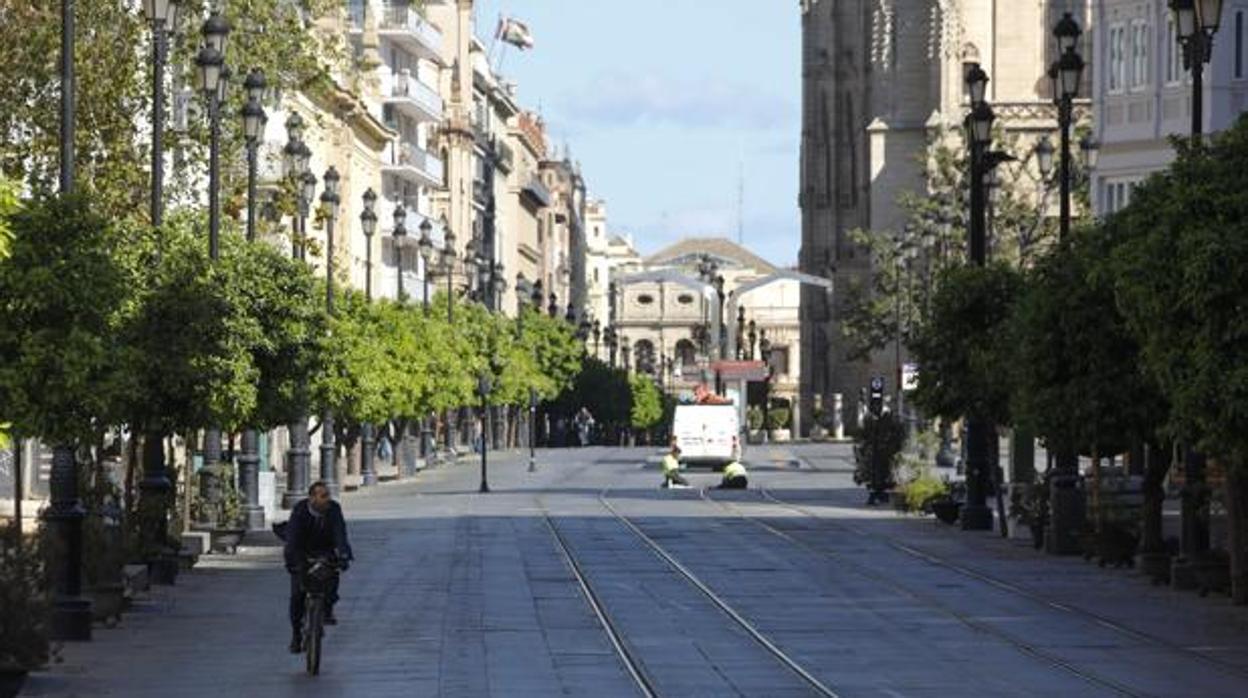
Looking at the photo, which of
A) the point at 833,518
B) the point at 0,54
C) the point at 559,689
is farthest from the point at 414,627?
the point at 833,518

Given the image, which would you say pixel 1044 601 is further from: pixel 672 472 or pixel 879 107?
pixel 879 107

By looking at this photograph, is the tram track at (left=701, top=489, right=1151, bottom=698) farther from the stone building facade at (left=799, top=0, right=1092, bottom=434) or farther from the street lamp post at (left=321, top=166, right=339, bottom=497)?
the stone building facade at (left=799, top=0, right=1092, bottom=434)

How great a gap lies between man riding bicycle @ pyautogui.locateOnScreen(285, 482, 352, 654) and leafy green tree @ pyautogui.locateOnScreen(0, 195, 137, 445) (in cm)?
192

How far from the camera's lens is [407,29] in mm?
131750

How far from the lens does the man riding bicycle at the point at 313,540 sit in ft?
92.4

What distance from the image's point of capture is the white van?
100062mm

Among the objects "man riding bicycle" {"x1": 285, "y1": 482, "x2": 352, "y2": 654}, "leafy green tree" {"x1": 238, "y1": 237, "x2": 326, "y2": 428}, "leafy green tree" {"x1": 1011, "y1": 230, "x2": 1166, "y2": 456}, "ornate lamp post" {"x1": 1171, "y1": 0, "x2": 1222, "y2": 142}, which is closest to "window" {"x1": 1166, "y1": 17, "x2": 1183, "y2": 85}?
"leafy green tree" {"x1": 1011, "y1": 230, "x2": 1166, "y2": 456}

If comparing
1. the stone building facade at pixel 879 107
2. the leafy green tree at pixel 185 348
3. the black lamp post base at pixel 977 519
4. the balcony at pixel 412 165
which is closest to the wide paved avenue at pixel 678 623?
the black lamp post base at pixel 977 519

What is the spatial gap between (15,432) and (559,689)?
544 centimetres

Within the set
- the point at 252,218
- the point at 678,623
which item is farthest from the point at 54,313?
the point at 252,218

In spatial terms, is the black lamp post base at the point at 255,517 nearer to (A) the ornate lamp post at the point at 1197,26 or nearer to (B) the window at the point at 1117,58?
(A) the ornate lamp post at the point at 1197,26

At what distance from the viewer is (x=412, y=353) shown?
88.9m

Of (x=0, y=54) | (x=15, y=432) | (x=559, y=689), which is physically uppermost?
(x=0, y=54)

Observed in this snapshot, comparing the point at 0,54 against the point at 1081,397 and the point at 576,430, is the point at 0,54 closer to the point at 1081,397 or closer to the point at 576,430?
the point at 1081,397
